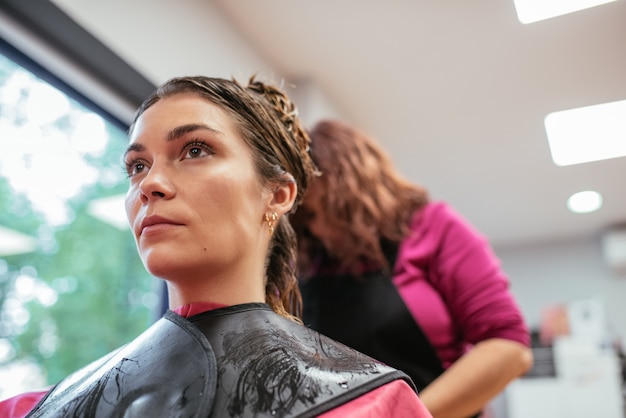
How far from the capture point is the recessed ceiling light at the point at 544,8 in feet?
2.70

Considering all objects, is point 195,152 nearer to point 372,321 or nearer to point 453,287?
point 372,321

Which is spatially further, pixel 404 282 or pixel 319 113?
pixel 319 113

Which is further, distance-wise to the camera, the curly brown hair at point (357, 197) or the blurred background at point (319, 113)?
the curly brown hair at point (357, 197)

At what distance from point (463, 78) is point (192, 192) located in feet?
2.17

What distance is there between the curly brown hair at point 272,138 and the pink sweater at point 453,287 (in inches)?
11.0

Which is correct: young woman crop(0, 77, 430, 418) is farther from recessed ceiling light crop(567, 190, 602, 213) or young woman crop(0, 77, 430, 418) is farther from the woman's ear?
recessed ceiling light crop(567, 190, 602, 213)

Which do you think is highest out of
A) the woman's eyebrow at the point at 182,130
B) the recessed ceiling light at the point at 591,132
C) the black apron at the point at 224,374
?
the woman's eyebrow at the point at 182,130

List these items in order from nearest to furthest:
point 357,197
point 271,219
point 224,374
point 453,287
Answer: point 224,374 → point 271,219 → point 453,287 → point 357,197

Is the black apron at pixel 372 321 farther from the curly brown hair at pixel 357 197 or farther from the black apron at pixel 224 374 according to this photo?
the black apron at pixel 224 374

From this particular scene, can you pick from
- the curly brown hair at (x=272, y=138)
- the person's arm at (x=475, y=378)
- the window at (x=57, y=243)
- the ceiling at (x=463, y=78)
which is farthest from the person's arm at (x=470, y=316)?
the window at (x=57, y=243)

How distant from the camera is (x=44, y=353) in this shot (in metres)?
1.39

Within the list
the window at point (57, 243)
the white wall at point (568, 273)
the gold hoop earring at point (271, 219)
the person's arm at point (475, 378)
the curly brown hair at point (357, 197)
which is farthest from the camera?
the white wall at point (568, 273)

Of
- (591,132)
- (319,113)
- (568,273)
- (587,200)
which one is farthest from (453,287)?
(568,273)

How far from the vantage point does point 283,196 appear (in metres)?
0.87
